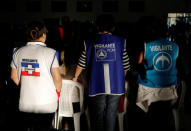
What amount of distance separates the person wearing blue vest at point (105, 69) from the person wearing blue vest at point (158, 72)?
0.86 ft

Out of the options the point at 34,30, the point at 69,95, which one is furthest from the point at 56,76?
the point at 69,95

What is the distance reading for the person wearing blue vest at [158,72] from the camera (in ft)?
7.22

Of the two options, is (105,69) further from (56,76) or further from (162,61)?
(162,61)

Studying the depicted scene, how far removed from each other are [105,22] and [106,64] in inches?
16.0

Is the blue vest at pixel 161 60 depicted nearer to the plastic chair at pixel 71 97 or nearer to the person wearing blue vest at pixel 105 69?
the person wearing blue vest at pixel 105 69

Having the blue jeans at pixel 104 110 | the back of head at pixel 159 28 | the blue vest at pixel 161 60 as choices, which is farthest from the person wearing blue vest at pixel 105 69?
the back of head at pixel 159 28

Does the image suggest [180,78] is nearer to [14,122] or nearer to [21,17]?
[14,122]

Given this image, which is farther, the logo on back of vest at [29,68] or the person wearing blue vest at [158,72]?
the person wearing blue vest at [158,72]

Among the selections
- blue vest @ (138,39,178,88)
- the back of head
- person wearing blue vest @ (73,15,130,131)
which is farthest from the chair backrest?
the back of head

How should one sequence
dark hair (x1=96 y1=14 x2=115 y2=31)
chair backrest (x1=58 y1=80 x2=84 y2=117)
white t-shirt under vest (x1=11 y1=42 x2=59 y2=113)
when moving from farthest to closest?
chair backrest (x1=58 y1=80 x2=84 y2=117), dark hair (x1=96 y1=14 x2=115 y2=31), white t-shirt under vest (x1=11 y1=42 x2=59 y2=113)

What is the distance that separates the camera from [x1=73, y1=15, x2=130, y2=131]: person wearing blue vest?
2.08 metres

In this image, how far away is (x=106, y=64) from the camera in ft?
6.86

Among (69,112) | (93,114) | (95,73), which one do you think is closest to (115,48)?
(95,73)

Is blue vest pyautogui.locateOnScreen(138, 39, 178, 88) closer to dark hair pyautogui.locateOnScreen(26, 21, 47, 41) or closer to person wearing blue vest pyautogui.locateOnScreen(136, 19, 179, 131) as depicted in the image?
person wearing blue vest pyautogui.locateOnScreen(136, 19, 179, 131)
